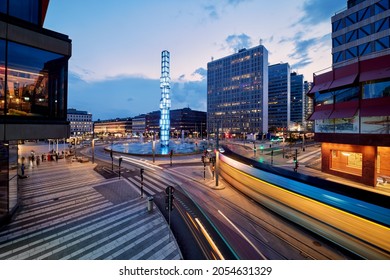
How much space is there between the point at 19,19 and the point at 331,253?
768 inches

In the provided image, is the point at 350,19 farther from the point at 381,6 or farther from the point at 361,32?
the point at 381,6

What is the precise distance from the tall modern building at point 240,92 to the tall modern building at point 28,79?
3807 inches

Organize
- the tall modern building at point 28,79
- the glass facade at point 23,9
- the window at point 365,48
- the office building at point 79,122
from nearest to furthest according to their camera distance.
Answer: the tall modern building at point 28,79, the glass facade at point 23,9, the window at point 365,48, the office building at point 79,122

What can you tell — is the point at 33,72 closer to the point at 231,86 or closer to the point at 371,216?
the point at 371,216

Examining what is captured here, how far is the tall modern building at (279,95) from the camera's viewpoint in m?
132

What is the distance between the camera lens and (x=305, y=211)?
376 inches

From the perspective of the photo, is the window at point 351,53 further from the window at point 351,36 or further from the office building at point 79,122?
the office building at point 79,122

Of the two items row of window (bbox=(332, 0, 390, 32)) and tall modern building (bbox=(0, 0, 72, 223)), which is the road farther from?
row of window (bbox=(332, 0, 390, 32))

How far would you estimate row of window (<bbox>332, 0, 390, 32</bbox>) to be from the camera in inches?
1005

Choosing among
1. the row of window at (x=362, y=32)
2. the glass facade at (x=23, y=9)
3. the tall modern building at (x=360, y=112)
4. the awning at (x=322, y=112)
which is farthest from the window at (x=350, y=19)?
the glass facade at (x=23, y=9)

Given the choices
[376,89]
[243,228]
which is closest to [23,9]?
[243,228]

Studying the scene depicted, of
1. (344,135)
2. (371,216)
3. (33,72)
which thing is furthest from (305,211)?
(33,72)

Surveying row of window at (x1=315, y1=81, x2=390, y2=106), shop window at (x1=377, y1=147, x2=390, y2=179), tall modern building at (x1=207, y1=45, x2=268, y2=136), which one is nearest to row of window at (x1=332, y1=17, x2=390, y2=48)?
row of window at (x1=315, y1=81, x2=390, y2=106)

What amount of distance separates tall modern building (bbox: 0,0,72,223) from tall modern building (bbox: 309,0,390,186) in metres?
24.3
